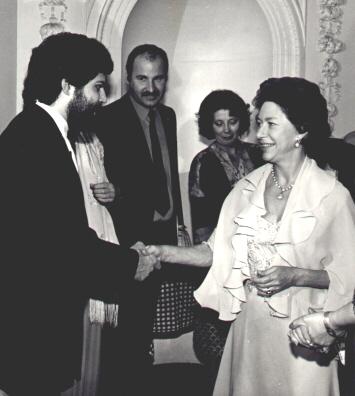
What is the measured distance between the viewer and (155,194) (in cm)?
439

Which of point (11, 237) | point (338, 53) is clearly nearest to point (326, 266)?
point (11, 237)

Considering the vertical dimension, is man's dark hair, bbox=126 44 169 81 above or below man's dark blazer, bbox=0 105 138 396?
above

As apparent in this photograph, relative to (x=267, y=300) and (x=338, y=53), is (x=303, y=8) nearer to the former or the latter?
(x=338, y=53)

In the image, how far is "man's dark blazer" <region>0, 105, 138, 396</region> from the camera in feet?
9.17

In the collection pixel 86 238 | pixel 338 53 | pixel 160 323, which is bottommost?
pixel 160 323

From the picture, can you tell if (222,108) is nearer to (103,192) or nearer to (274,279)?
(103,192)

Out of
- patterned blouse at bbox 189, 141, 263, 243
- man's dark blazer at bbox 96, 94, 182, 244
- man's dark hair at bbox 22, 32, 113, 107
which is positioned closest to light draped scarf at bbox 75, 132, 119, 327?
man's dark blazer at bbox 96, 94, 182, 244

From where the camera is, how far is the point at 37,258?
111 inches

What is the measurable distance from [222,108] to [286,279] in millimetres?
2169

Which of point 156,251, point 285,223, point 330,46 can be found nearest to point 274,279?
point 285,223

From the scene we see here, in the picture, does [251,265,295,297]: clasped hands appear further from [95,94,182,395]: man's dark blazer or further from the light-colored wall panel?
the light-colored wall panel

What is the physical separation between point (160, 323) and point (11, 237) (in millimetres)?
1775

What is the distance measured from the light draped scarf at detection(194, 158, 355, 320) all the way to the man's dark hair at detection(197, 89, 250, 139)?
5.60 feet

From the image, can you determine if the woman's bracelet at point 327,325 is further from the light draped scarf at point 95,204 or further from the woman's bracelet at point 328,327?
the light draped scarf at point 95,204
